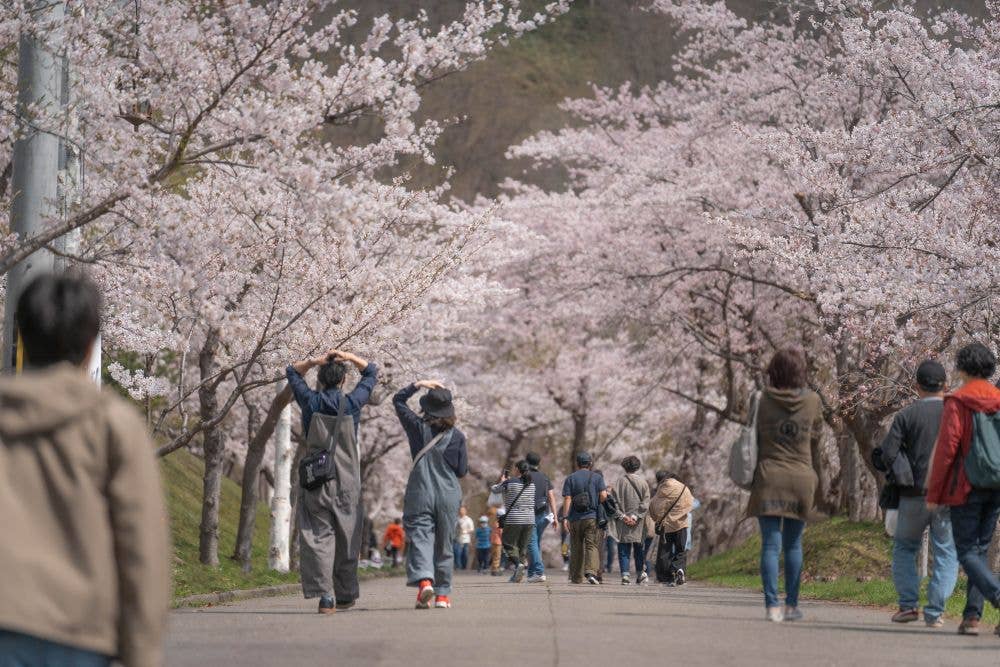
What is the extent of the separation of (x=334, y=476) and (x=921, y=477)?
411cm

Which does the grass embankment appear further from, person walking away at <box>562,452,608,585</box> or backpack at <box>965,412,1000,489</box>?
backpack at <box>965,412,1000,489</box>

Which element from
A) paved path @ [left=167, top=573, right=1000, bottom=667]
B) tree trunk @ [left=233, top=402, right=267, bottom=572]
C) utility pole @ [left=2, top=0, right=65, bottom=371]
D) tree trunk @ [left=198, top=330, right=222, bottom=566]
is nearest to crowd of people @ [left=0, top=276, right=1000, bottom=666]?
paved path @ [left=167, top=573, right=1000, bottom=667]

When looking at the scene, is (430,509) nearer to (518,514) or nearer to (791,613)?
(791,613)

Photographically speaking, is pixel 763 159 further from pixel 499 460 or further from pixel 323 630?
Answer: pixel 499 460

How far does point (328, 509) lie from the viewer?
10.8m

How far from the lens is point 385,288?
1967cm

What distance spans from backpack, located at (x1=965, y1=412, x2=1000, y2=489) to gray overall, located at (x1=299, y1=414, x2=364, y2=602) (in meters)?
4.32

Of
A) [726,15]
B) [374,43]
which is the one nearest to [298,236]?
[374,43]

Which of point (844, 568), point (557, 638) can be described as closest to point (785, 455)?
point (557, 638)

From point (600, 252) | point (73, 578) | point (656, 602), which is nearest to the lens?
point (73, 578)

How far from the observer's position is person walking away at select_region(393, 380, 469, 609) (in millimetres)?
11312

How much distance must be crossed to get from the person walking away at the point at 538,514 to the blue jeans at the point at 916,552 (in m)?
9.22

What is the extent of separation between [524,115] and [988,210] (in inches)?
3849

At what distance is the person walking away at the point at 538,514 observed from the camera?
64.0ft
